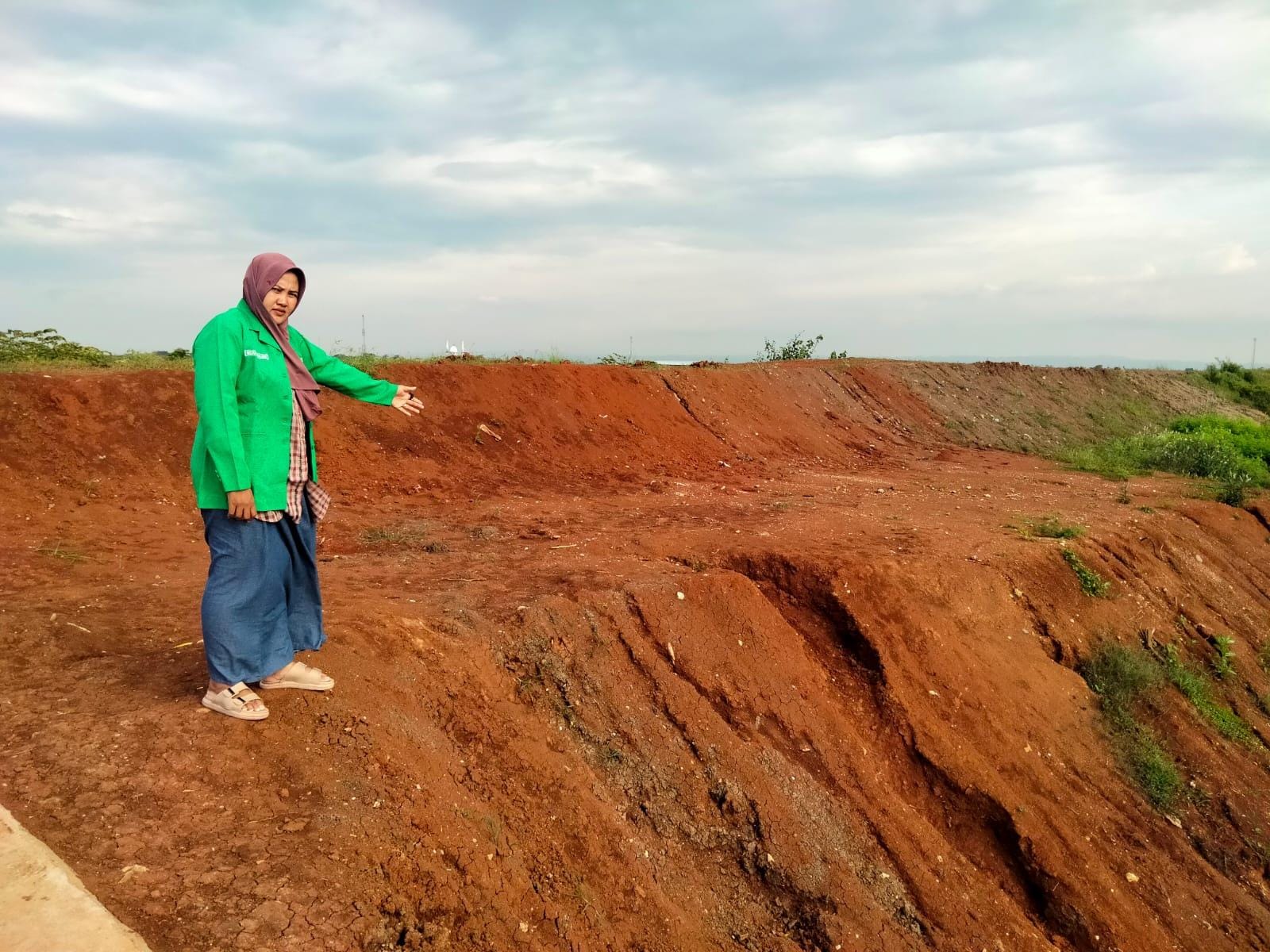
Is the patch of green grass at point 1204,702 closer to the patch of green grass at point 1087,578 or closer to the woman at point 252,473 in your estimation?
the patch of green grass at point 1087,578

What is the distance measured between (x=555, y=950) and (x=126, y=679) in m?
2.10

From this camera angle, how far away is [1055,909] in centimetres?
492

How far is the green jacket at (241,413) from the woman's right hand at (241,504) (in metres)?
0.02

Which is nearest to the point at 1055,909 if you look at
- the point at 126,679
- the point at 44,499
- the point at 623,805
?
the point at 623,805

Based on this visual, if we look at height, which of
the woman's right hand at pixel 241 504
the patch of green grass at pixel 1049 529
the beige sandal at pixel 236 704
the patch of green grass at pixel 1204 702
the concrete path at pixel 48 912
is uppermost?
the woman's right hand at pixel 241 504

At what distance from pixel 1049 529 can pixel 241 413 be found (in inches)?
298

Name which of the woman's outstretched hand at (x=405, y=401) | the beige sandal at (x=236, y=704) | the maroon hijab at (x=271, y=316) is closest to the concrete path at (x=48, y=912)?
the beige sandal at (x=236, y=704)

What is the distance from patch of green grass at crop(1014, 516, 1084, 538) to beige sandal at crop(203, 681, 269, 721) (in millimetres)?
7037

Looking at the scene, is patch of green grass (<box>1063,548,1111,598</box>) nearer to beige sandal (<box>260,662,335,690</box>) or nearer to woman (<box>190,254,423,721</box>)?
beige sandal (<box>260,662,335,690</box>)

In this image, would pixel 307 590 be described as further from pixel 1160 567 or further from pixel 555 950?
pixel 1160 567

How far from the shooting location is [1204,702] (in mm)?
6996

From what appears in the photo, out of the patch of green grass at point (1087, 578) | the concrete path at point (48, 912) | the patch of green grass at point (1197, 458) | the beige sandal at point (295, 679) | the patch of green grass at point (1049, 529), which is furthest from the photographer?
the patch of green grass at point (1197, 458)

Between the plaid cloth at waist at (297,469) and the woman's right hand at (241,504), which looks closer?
the woman's right hand at (241,504)

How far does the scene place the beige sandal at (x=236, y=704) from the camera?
3162 millimetres
